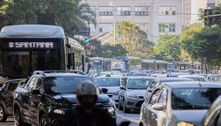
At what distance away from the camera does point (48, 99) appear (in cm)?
1495

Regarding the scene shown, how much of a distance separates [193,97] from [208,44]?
48.1m

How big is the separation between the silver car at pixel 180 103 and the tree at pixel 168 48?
113 m

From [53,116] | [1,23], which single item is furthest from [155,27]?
[53,116]

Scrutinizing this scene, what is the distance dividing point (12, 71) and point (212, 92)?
11.9 metres

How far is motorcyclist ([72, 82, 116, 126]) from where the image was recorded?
571cm

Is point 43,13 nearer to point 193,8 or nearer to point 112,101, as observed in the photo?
point 112,101

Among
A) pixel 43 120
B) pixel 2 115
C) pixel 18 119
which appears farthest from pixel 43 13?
pixel 43 120

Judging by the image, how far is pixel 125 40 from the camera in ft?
369

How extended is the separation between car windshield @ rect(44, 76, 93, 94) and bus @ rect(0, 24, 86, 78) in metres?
6.42

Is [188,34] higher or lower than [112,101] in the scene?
higher

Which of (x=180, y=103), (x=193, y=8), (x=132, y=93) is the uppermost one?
(x=193, y=8)

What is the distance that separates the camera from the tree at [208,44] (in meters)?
58.3

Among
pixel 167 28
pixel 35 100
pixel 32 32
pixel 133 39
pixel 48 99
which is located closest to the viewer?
pixel 48 99

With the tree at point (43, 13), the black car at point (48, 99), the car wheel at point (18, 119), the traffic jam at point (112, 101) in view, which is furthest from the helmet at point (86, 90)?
the tree at point (43, 13)
